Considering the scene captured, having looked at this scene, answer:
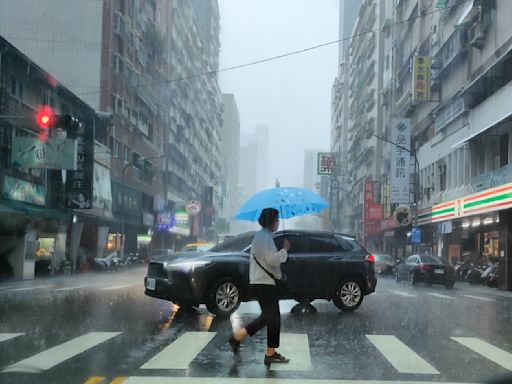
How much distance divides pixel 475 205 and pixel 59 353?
22.4 m

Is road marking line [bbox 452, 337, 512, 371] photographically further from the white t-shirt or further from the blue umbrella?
the blue umbrella

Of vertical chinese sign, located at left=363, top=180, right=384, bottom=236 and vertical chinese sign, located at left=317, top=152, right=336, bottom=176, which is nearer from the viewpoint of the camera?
vertical chinese sign, located at left=363, top=180, right=384, bottom=236

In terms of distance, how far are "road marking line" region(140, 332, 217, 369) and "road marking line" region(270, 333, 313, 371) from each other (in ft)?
3.41

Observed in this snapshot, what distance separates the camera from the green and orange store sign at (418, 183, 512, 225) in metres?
22.6

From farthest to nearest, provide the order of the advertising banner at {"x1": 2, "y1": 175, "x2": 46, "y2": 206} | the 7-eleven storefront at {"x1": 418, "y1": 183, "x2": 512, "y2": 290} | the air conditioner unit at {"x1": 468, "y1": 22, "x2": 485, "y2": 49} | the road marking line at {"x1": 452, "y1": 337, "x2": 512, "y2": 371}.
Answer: the air conditioner unit at {"x1": 468, "y1": 22, "x2": 485, "y2": 49} → the advertising banner at {"x1": 2, "y1": 175, "x2": 46, "y2": 206} → the 7-eleven storefront at {"x1": 418, "y1": 183, "x2": 512, "y2": 290} → the road marking line at {"x1": 452, "y1": 337, "x2": 512, "y2": 371}

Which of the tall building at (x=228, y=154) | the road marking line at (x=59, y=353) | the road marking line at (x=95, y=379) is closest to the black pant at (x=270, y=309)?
the road marking line at (x=95, y=379)

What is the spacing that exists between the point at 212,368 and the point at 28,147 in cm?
2224

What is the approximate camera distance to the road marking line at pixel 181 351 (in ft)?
22.0

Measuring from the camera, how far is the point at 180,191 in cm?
7719

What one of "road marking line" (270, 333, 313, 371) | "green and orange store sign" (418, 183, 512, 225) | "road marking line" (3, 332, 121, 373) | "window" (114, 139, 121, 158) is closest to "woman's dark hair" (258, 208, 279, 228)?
"road marking line" (270, 333, 313, 371)

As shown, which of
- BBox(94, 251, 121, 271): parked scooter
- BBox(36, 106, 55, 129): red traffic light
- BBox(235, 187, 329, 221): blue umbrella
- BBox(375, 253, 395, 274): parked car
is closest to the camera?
BBox(235, 187, 329, 221): blue umbrella

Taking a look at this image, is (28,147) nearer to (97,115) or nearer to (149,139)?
(97,115)

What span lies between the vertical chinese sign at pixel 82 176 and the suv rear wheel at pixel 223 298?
75.4 ft

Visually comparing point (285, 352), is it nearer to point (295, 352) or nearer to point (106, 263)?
point (295, 352)
